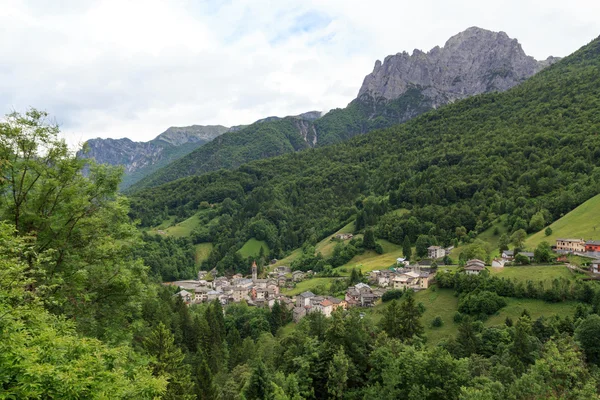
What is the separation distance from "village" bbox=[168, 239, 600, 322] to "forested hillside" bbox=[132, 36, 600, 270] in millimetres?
19132

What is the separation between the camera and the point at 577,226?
220 ft

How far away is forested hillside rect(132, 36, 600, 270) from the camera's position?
94438 millimetres

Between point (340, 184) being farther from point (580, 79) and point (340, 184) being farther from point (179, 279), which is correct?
point (580, 79)

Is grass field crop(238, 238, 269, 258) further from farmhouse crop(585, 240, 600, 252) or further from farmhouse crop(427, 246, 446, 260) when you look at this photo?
farmhouse crop(585, 240, 600, 252)

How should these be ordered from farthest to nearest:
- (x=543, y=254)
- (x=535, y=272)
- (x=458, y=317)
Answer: (x=543, y=254) < (x=535, y=272) < (x=458, y=317)

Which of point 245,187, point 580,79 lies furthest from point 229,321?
point 580,79

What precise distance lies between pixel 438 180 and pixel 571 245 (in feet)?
204

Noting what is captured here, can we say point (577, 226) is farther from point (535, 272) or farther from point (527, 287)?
point (527, 287)

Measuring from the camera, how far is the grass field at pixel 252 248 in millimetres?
127562

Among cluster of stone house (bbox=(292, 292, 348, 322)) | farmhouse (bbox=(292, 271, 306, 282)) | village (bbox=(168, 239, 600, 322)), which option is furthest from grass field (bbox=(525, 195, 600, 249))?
farmhouse (bbox=(292, 271, 306, 282))

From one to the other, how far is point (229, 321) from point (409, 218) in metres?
59.7

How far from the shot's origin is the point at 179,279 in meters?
115

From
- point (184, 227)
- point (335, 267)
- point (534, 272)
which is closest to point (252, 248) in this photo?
point (184, 227)

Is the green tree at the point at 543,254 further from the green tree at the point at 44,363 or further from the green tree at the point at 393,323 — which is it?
the green tree at the point at 44,363
